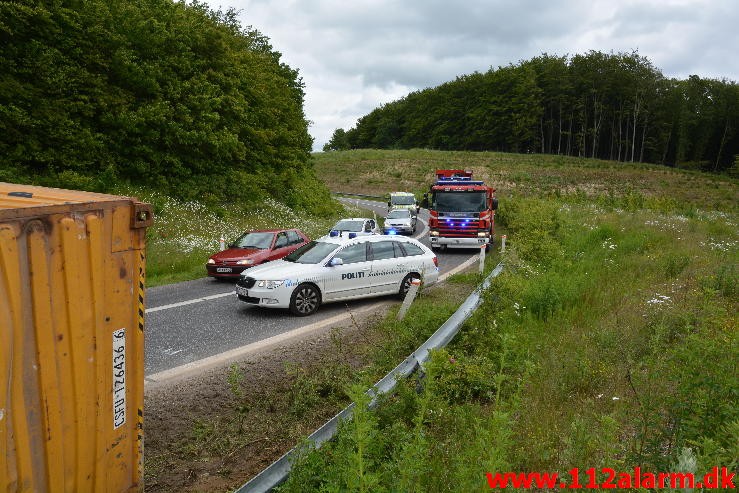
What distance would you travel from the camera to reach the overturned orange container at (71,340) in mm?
2924

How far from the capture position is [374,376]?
20.4ft

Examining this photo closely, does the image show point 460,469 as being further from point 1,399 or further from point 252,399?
point 252,399

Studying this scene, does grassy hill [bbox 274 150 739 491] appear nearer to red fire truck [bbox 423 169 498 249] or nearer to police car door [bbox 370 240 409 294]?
red fire truck [bbox 423 169 498 249]

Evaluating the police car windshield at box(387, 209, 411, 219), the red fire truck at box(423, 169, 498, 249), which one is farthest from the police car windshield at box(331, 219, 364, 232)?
the police car windshield at box(387, 209, 411, 219)

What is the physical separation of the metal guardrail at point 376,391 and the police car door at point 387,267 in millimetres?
2515

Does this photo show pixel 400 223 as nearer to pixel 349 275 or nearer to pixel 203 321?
pixel 349 275

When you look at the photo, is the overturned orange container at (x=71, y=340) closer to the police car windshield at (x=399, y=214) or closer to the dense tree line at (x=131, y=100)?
the dense tree line at (x=131, y=100)

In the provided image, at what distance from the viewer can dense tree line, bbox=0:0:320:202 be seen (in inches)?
667

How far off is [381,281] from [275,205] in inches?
670

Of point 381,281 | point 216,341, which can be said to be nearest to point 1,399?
point 216,341

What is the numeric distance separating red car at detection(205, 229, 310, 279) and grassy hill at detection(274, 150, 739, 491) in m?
6.52

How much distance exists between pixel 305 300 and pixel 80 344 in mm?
6887

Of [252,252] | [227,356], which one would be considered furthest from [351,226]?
[227,356]

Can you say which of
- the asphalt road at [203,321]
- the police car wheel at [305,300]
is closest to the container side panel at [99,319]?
the asphalt road at [203,321]
